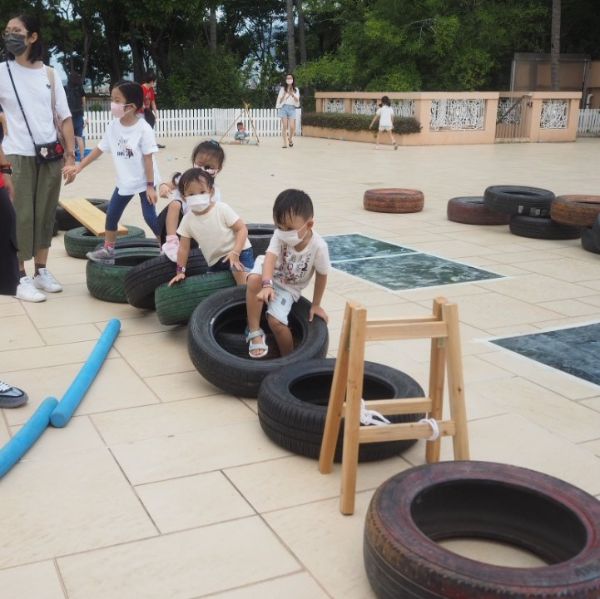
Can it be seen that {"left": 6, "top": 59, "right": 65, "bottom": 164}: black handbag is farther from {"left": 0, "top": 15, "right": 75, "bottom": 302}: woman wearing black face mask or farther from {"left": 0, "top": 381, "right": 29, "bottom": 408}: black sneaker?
{"left": 0, "top": 381, "right": 29, "bottom": 408}: black sneaker

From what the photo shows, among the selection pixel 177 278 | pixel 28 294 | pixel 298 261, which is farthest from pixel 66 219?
pixel 298 261

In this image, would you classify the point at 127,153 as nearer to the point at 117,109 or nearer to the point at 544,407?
the point at 117,109

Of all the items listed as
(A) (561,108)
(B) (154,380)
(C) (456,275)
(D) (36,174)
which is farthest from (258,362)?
(A) (561,108)

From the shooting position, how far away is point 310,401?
174 inches

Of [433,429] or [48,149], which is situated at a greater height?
[48,149]

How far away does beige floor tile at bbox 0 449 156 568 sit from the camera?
312 centimetres

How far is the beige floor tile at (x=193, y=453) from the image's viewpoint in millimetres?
3756

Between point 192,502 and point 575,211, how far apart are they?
23.4 ft

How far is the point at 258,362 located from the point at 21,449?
4.64ft

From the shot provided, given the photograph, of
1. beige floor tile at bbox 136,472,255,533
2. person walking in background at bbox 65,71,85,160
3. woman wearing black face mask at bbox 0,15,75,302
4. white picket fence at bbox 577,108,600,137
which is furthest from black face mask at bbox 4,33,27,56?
white picket fence at bbox 577,108,600,137

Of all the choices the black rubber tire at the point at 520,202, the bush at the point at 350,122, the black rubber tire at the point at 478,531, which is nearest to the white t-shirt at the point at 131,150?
the black rubber tire at the point at 478,531

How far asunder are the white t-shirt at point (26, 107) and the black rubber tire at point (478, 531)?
14.9ft

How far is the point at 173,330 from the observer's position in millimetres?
5941

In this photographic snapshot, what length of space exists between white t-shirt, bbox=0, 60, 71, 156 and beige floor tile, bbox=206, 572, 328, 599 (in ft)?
14.9
